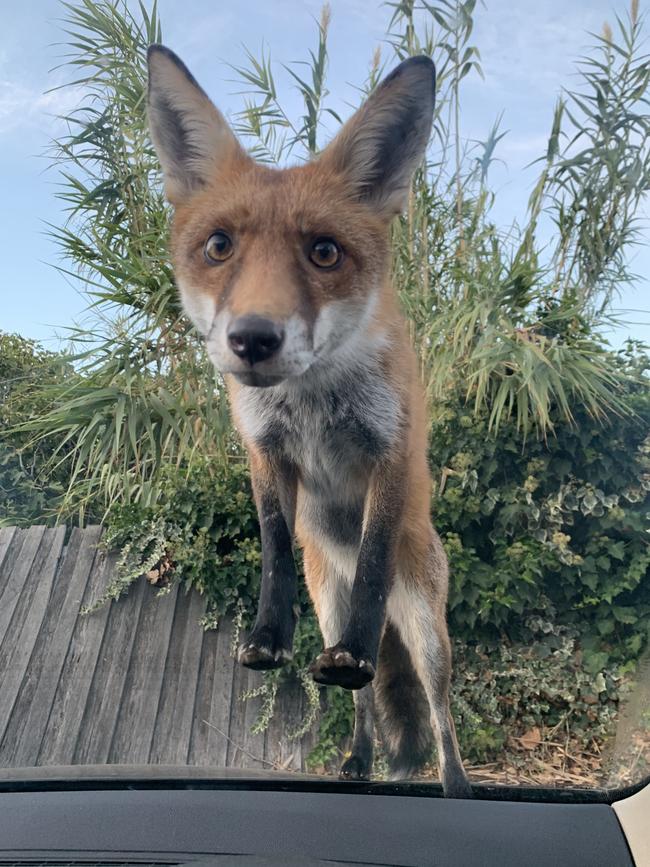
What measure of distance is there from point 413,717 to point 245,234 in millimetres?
1239

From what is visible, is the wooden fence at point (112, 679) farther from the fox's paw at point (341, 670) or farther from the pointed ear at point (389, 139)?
the pointed ear at point (389, 139)

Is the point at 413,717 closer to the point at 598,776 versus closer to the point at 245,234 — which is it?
the point at 598,776

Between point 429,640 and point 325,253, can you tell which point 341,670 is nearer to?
point 429,640

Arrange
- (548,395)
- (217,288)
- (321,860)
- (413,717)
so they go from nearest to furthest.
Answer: (321,860) < (217,288) < (413,717) < (548,395)

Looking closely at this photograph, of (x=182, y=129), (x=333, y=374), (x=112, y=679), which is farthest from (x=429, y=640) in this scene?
(x=182, y=129)

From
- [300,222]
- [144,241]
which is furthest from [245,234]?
[144,241]

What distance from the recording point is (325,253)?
1.18 metres

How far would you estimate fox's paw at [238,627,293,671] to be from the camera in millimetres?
1163

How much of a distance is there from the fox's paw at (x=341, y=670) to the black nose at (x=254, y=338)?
549 millimetres

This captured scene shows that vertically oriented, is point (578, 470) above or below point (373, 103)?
below

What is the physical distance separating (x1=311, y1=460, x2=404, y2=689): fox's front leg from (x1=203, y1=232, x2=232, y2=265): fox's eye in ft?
1.90

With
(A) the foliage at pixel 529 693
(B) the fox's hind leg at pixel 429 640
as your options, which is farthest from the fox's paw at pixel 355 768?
(A) the foliage at pixel 529 693

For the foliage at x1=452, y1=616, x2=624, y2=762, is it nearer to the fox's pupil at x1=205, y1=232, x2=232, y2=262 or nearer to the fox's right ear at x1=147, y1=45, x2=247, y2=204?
the fox's pupil at x1=205, y1=232, x2=232, y2=262

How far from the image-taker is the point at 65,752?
1.73m
